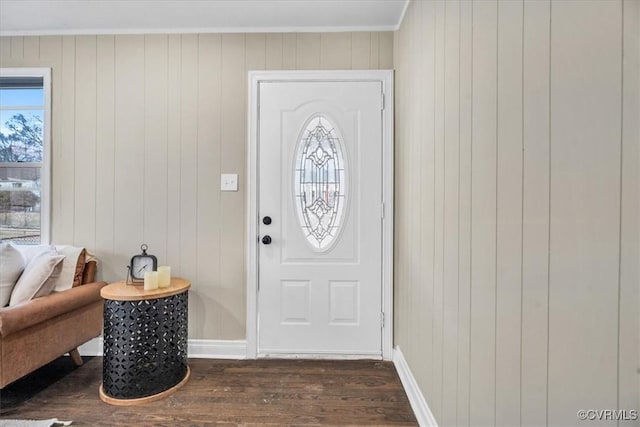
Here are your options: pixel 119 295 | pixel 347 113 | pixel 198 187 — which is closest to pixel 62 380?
pixel 119 295

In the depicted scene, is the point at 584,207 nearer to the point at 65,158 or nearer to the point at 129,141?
the point at 129,141

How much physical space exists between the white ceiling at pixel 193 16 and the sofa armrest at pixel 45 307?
1.92 m

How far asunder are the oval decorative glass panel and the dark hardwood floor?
2.95 ft

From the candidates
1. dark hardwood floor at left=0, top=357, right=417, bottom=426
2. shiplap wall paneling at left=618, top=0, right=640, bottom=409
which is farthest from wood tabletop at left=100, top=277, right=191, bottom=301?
shiplap wall paneling at left=618, top=0, right=640, bottom=409

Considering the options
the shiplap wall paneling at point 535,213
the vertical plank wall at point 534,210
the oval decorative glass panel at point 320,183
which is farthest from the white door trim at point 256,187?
the shiplap wall paneling at point 535,213

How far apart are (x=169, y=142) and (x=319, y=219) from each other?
1.28 meters

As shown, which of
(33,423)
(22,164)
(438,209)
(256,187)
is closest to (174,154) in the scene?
(256,187)

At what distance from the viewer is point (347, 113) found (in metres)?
2.27

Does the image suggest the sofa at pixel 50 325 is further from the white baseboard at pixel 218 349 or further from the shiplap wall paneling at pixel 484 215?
the shiplap wall paneling at pixel 484 215

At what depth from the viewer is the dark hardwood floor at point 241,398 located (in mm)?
1634

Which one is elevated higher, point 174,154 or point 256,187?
point 174,154

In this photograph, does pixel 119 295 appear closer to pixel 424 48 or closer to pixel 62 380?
pixel 62 380

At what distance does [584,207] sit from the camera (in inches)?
25.3

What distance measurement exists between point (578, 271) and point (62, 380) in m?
2.77
